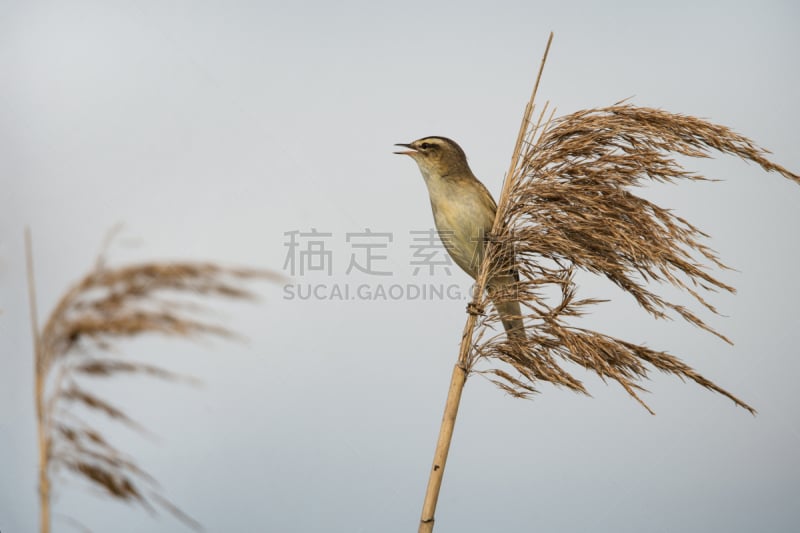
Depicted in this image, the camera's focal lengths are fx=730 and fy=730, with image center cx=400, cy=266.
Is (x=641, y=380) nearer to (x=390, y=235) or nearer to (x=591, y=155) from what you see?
(x=591, y=155)

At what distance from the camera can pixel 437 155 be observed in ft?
12.0

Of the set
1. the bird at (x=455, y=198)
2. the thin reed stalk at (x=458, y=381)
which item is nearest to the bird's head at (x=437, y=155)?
the bird at (x=455, y=198)

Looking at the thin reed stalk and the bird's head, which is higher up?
the bird's head

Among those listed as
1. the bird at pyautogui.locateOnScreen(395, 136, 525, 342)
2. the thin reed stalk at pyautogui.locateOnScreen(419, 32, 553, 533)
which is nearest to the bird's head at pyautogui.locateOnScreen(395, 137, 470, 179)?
the bird at pyautogui.locateOnScreen(395, 136, 525, 342)

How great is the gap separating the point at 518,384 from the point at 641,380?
44 centimetres

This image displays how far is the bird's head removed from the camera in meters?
3.64

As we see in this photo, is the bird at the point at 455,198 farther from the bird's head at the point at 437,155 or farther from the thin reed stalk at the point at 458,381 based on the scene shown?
the thin reed stalk at the point at 458,381

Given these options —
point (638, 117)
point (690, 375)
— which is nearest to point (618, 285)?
point (690, 375)

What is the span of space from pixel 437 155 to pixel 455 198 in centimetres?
24

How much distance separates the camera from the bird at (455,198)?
359cm

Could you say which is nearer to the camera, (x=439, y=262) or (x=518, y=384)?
(x=518, y=384)

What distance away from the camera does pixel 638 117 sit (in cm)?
267

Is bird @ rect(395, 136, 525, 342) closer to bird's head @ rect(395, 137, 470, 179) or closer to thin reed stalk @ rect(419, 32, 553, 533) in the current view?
bird's head @ rect(395, 137, 470, 179)

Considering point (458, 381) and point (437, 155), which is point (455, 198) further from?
point (458, 381)
